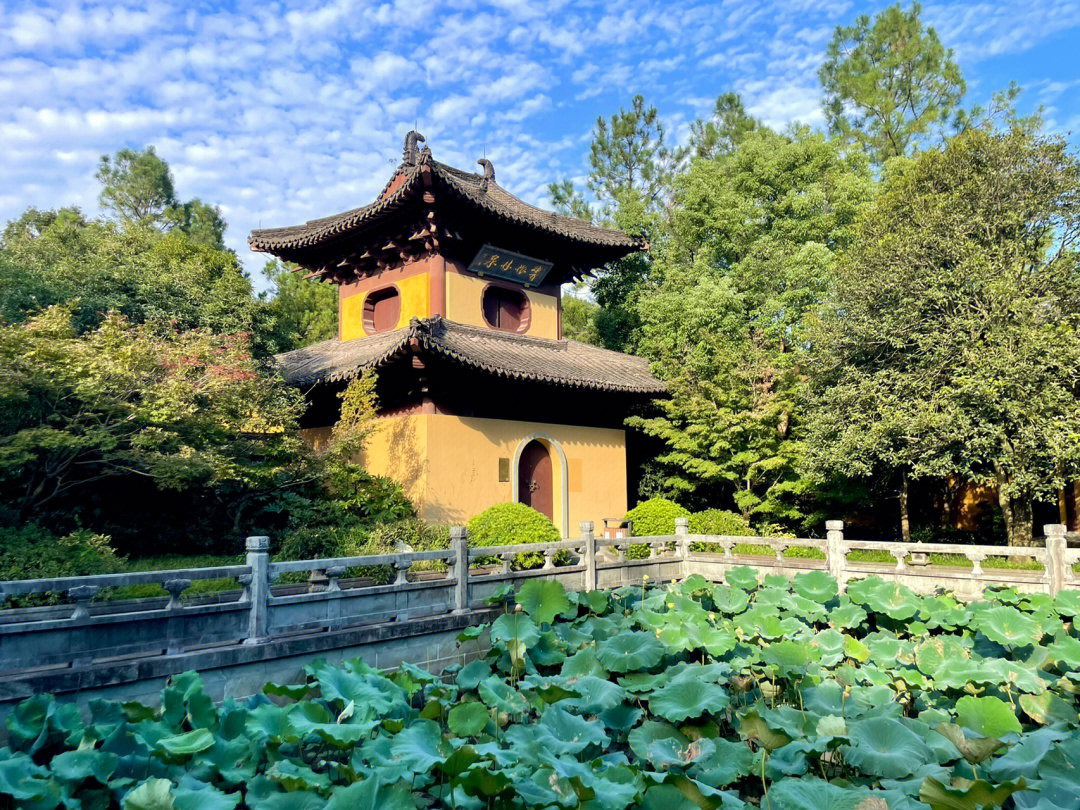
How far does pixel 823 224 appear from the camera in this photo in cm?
1867

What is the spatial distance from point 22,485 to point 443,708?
7005 millimetres

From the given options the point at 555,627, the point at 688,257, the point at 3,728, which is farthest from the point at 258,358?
the point at 688,257

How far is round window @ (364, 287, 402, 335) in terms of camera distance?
15.0 metres

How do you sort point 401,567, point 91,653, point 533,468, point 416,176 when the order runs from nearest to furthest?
point 91,653 < point 401,567 < point 416,176 < point 533,468

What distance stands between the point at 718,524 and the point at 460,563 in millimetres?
7185

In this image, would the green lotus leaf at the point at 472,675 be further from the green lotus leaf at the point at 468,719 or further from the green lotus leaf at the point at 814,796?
the green lotus leaf at the point at 814,796

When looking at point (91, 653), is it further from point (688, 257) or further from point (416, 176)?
point (688, 257)

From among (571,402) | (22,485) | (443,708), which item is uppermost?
(571,402)

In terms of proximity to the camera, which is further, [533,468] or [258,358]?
[533,468]

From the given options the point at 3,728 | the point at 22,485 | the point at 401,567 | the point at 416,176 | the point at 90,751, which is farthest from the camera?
the point at 416,176

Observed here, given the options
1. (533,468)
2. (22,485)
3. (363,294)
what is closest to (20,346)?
(22,485)

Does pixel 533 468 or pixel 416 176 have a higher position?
pixel 416 176

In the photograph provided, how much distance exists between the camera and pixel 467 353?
1211 cm

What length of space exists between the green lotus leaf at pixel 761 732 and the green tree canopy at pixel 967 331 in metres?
8.50
